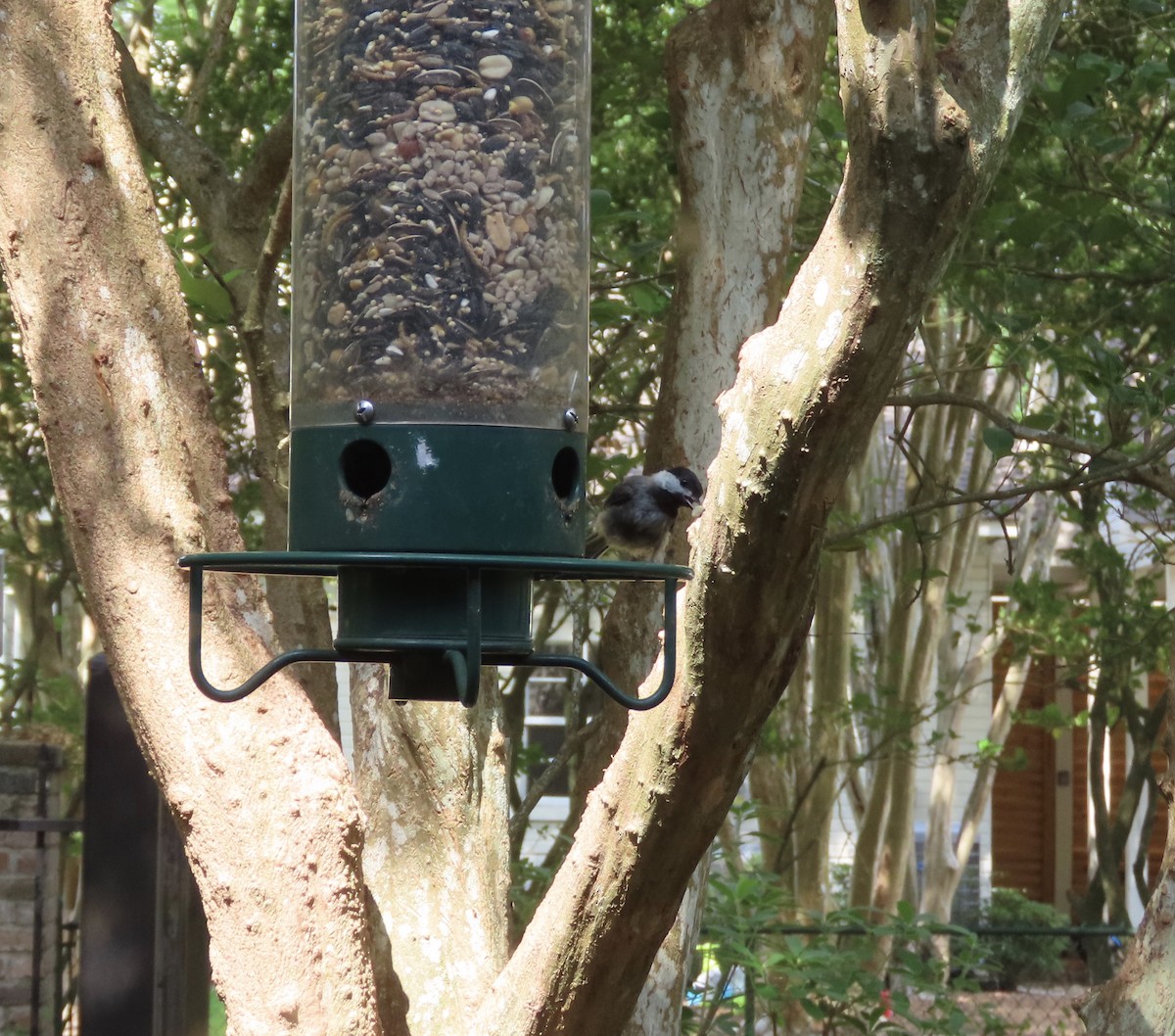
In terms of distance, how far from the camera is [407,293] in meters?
2.15

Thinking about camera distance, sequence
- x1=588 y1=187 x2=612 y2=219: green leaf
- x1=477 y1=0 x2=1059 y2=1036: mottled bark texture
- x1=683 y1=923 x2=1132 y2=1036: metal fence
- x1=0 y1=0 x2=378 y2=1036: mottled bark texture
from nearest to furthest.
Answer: x1=477 y1=0 x2=1059 y2=1036: mottled bark texture, x1=0 y1=0 x2=378 y2=1036: mottled bark texture, x1=588 y1=187 x2=612 y2=219: green leaf, x1=683 y1=923 x2=1132 y2=1036: metal fence

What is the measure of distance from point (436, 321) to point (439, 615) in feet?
1.49

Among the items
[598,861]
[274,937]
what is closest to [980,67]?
[598,861]

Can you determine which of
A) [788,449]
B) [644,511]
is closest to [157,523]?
[788,449]

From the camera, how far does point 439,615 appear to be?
197cm

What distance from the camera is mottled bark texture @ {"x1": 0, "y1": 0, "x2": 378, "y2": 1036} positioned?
238 cm

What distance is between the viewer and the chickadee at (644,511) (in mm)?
3498

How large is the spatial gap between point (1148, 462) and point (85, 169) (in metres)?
2.61

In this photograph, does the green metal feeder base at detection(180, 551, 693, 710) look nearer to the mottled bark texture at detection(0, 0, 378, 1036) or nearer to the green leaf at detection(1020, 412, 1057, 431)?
the mottled bark texture at detection(0, 0, 378, 1036)

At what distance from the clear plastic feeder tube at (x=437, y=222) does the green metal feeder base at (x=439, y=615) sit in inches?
9.9

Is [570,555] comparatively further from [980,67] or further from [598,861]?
[980,67]

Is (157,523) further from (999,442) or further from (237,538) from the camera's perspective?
(999,442)

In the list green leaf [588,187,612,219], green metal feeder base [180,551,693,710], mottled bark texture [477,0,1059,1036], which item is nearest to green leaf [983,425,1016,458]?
green leaf [588,187,612,219]

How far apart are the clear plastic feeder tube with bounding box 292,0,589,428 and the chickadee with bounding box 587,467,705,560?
125cm
